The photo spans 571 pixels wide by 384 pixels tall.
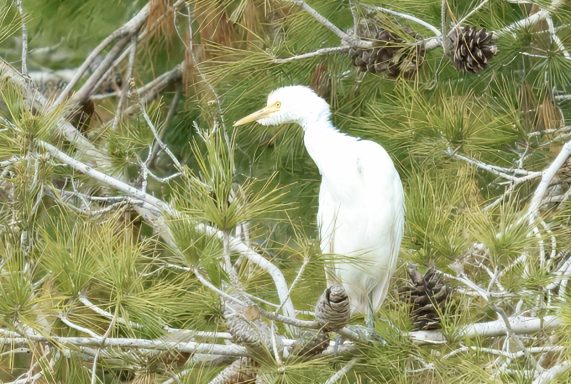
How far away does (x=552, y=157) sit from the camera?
2420 millimetres

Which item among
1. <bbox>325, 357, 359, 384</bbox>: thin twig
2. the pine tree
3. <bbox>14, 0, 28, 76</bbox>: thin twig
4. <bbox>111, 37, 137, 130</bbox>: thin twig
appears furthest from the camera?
<bbox>111, 37, 137, 130</bbox>: thin twig

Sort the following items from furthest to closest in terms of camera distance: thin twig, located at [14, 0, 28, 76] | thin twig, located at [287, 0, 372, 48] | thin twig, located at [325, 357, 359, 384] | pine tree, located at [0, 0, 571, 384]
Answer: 1. thin twig, located at [287, 0, 372, 48]
2. thin twig, located at [14, 0, 28, 76]
3. thin twig, located at [325, 357, 359, 384]
4. pine tree, located at [0, 0, 571, 384]

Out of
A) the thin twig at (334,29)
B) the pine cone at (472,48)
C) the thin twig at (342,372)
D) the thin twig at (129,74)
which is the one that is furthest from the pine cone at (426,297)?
the thin twig at (129,74)

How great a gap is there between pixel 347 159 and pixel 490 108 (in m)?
0.38

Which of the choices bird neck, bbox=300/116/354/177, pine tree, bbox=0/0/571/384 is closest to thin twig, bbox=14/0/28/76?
pine tree, bbox=0/0/571/384

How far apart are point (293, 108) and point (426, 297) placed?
58 cm

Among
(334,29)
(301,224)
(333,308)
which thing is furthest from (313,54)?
(333,308)

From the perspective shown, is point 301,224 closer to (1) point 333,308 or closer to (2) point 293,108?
(1) point 333,308

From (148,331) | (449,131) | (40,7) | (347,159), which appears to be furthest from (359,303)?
(40,7)

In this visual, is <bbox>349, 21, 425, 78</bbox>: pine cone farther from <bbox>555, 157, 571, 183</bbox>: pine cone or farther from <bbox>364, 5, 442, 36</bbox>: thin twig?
<bbox>555, 157, 571, 183</bbox>: pine cone

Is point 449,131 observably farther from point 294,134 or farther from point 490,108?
point 294,134

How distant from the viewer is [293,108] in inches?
88.7

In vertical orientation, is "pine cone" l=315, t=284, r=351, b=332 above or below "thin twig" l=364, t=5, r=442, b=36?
below

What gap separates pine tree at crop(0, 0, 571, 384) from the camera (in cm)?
159
